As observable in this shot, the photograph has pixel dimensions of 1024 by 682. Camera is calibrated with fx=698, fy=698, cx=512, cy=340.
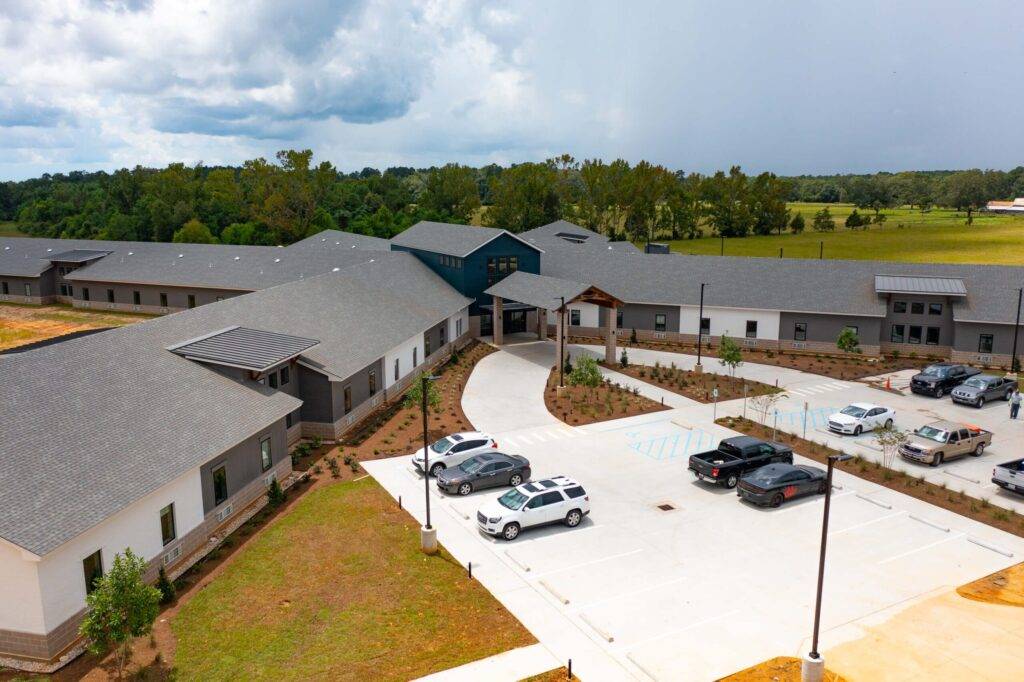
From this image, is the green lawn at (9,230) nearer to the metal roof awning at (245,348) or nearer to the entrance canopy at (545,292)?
the entrance canopy at (545,292)

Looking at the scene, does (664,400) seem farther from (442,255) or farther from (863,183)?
(863,183)

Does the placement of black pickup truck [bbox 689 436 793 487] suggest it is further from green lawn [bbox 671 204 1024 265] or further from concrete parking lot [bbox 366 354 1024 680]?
green lawn [bbox 671 204 1024 265]

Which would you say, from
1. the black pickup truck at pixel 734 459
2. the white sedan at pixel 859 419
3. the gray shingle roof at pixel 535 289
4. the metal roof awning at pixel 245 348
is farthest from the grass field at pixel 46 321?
the white sedan at pixel 859 419

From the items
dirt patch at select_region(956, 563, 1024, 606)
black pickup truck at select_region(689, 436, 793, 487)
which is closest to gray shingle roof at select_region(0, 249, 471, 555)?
black pickup truck at select_region(689, 436, 793, 487)

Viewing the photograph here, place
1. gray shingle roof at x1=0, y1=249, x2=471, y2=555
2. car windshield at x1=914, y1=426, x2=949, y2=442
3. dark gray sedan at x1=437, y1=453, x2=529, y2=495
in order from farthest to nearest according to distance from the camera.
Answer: car windshield at x1=914, y1=426, x2=949, y2=442 < dark gray sedan at x1=437, y1=453, x2=529, y2=495 < gray shingle roof at x1=0, y1=249, x2=471, y2=555

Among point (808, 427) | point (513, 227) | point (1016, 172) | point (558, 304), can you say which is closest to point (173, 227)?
point (513, 227)
